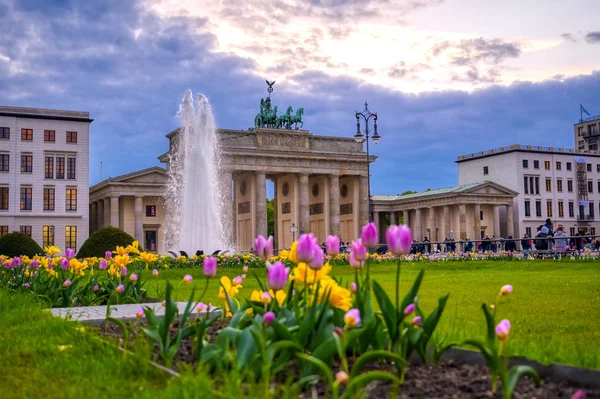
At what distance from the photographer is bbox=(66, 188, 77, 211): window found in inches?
2447

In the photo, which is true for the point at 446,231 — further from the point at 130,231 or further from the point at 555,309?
the point at 555,309

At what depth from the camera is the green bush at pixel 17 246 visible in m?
35.9

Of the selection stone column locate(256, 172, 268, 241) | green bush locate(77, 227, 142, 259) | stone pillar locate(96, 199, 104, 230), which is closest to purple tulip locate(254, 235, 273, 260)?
green bush locate(77, 227, 142, 259)

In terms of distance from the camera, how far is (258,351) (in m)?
4.52

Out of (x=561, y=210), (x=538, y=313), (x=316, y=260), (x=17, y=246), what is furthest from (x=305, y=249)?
(x=561, y=210)

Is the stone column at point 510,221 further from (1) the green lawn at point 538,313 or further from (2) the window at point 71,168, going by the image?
(1) the green lawn at point 538,313

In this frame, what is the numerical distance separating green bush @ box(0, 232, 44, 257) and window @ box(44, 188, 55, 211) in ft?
84.0

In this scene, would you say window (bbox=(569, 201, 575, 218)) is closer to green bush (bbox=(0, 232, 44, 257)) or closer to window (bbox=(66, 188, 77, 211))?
window (bbox=(66, 188, 77, 211))

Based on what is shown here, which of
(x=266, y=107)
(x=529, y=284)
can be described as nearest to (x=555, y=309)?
(x=529, y=284)

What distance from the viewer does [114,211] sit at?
220ft

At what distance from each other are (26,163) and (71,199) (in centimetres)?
504

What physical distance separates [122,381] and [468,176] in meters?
97.2

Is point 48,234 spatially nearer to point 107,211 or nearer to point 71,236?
point 71,236

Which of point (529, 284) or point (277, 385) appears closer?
point (277, 385)
